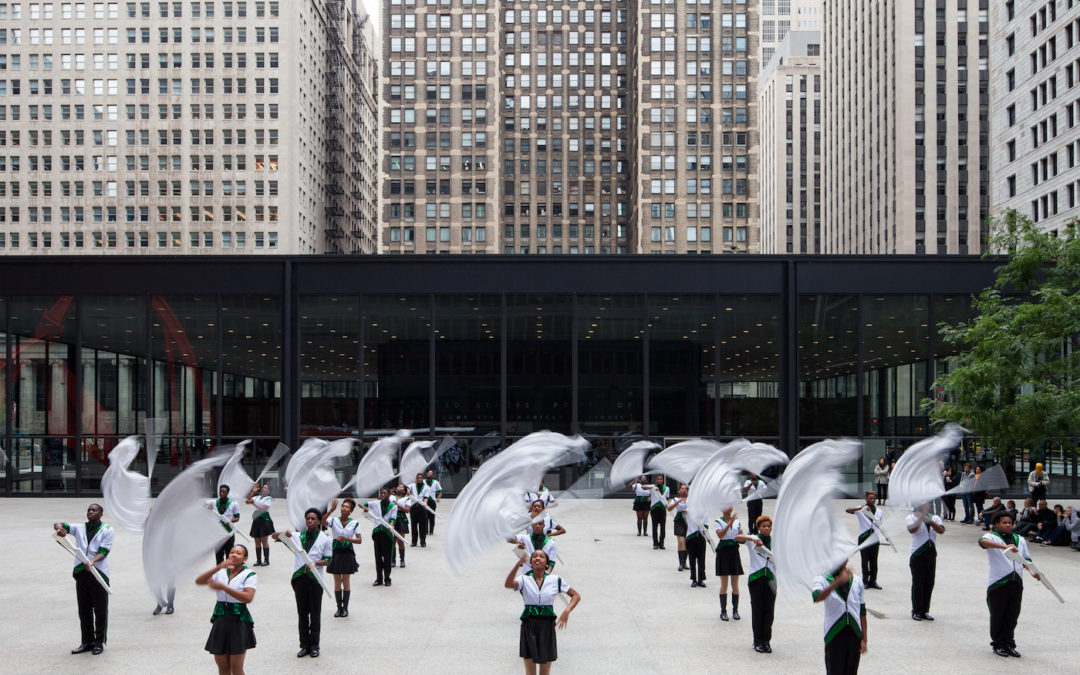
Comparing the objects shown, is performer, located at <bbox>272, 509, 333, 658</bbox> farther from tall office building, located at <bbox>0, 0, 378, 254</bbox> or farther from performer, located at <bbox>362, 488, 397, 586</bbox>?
tall office building, located at <bbox>0, 0, 378, 254</bbox>

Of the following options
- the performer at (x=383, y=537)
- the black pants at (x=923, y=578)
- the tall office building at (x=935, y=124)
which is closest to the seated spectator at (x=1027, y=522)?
the black pants at (x=923, y=578)

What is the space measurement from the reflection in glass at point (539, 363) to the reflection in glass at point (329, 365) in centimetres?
602

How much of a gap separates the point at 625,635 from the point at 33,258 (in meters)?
31.3

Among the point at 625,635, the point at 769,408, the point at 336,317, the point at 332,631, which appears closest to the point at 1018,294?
the point at 769,408

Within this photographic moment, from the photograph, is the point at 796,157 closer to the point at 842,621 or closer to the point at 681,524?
the point at 681,524

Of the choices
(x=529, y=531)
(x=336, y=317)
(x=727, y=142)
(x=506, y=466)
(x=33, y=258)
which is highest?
(x=727, y=142)

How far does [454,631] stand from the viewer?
578 inches

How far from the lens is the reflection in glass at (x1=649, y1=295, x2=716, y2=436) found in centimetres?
3691

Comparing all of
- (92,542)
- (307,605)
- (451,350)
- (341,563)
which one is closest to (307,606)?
(307,605)

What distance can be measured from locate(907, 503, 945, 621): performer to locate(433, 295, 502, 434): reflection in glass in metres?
23.1

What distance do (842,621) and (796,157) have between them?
507 ft

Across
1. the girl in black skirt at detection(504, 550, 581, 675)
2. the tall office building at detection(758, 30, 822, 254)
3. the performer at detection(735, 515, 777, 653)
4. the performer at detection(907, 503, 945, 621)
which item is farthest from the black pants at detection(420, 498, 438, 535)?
the tall office building at detection(758, 30, 822, 254)

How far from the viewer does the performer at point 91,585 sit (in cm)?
1330

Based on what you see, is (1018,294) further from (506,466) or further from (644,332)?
(506,466)
